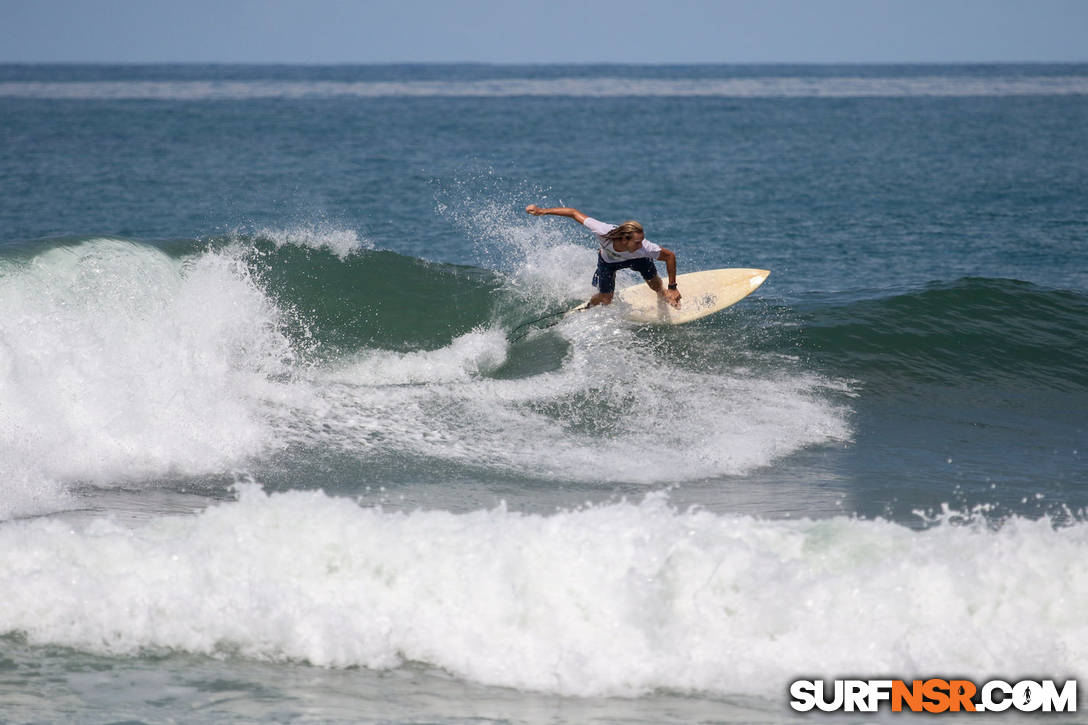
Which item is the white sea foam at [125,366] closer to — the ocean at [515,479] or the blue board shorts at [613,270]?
the ocean at [515,479]

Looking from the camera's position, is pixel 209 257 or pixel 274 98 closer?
pixel 209 257

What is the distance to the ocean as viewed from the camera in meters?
5.40

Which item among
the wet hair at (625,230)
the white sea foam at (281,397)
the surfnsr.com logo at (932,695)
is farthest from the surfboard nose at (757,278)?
the surfnsr.com logo at (932,695)

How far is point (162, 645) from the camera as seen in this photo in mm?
5547

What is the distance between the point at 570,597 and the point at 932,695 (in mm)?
1792

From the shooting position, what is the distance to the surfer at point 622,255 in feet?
35.3

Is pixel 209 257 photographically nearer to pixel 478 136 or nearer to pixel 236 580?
pixel 236 580

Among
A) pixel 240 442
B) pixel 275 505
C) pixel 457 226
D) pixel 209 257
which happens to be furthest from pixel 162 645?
pixel 457 226

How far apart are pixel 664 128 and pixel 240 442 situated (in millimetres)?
38875

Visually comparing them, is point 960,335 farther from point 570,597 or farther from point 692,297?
point 570,597

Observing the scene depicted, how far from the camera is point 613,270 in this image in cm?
1149

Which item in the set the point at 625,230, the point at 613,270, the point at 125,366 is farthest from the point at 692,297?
the point at 125,366

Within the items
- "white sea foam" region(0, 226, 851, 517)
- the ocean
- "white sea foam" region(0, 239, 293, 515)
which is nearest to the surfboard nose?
the ocean

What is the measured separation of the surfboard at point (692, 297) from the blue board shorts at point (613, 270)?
279mm
